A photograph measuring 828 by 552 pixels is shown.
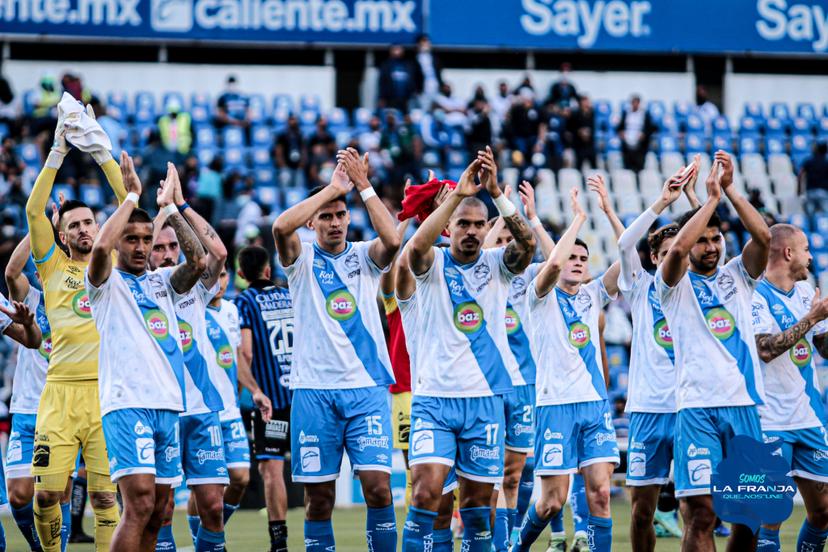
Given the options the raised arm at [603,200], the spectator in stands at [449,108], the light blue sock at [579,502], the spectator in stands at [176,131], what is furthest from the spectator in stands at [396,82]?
the raised arm at [603,200]

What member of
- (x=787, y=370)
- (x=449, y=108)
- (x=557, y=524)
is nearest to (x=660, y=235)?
(x=787, y=370)

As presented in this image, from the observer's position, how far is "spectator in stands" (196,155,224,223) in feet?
72.6

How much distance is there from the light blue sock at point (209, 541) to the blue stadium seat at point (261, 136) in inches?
635

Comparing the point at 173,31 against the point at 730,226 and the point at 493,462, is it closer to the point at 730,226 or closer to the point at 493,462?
the point at 730,226

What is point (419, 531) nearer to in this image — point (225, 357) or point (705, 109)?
point (225, 357)

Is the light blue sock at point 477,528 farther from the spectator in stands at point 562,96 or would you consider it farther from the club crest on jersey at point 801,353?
the spectator in stands at point 562,96

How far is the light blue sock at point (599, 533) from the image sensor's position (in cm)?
986

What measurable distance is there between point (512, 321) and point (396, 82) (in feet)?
52.0

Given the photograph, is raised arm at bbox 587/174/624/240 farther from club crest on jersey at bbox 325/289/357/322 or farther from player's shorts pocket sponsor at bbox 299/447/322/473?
player's shorts pocket sponsor at bbox 299/447/322/473

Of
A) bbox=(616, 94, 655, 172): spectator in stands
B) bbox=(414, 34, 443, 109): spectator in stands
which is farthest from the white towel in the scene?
bbox=(616, 94, 655, 172): spectator in stands

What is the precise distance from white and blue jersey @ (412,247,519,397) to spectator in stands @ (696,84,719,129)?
19.8 metres

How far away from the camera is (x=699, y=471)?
8406 mm

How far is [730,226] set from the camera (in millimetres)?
23844

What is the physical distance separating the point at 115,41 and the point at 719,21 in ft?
43.3
